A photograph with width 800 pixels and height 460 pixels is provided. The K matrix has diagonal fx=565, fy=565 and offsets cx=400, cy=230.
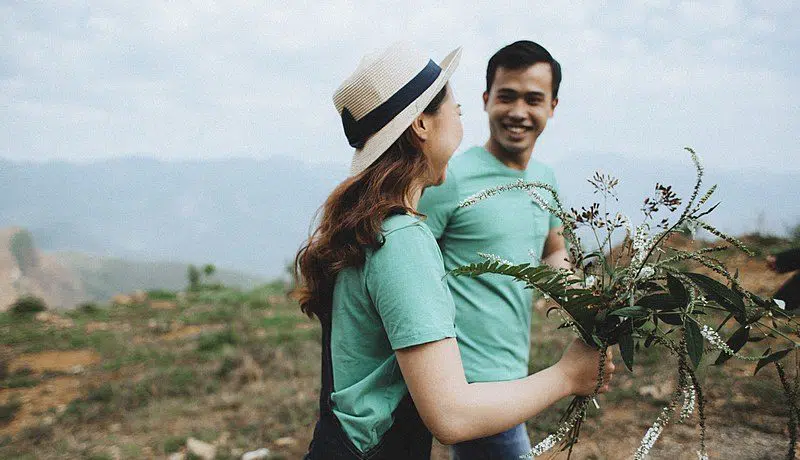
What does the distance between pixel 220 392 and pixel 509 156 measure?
431 centimetres

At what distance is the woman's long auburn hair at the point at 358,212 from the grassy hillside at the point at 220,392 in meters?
2.35

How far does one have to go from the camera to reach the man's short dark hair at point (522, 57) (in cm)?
268

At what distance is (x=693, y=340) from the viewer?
1261mm

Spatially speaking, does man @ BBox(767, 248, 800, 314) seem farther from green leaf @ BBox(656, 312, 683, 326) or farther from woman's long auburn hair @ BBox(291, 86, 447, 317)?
woman's long auburn hair @ BBox(291, 86, 447, 317)

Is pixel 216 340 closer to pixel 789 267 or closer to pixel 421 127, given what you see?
pixel 789 267

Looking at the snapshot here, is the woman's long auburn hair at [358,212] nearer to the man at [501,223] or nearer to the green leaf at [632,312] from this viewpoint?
the green leaf at [632,312]

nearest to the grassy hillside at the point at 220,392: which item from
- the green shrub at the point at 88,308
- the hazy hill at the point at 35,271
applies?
the green shrub at the point at 88,308

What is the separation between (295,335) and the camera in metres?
7.43

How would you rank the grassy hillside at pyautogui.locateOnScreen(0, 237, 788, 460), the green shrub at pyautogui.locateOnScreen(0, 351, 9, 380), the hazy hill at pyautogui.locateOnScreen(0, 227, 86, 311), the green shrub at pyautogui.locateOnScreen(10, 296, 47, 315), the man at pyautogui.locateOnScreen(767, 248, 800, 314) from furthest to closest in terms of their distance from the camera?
the hazy hill at pyautogui.locateOnScreen(0, 227, 86, 311), the green shrub at pyautogui.locateOnScreen(10, 296, 47, 315), the green shrub at pyautogui.locateOnScreen(0, 351, 9, 380), the grassy hillside at pyautogui.locateOnScreen(0, 237, 788, 460), the man at pyautogui.locateOnScreen(767, 248, 800, 314)

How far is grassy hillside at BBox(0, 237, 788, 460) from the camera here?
376cm

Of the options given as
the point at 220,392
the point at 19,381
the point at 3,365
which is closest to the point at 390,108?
the point at 220,392

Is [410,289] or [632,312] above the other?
[410,289]

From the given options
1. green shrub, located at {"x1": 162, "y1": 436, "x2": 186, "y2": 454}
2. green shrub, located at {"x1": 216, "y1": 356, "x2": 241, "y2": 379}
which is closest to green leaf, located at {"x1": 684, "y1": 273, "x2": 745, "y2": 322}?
green shrub, located at {"x1": 162, "y1": 436, "x2": 186, "y2": 454}

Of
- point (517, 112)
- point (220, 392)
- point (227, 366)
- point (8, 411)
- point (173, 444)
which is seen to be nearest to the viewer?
point (517, 112)
